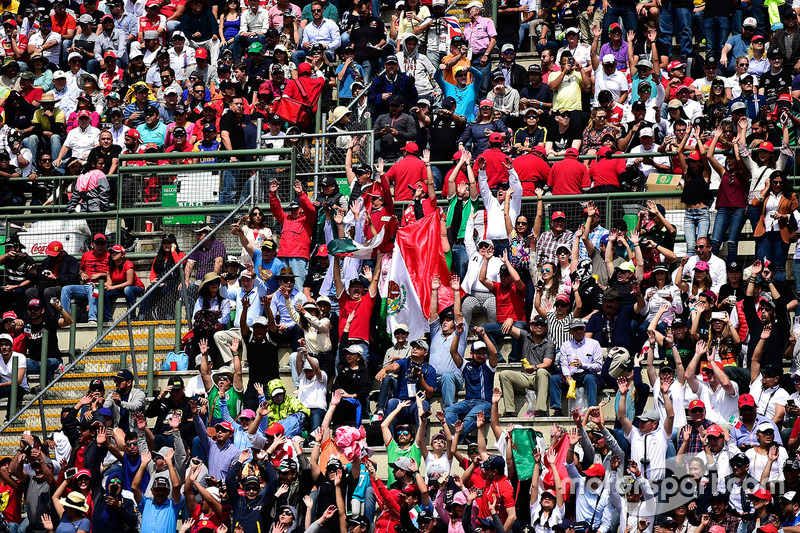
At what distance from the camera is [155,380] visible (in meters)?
21.4

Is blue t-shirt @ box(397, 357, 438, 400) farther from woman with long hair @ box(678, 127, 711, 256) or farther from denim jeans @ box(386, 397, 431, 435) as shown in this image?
woman with long hair @ box(678, 127, 711, 256)

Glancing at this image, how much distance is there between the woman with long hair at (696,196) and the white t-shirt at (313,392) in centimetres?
542

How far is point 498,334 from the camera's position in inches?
819

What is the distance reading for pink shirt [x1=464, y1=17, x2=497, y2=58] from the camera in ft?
87.1

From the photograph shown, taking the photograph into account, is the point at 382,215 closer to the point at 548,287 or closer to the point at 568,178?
the point at 548,287

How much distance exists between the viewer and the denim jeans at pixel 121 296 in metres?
22.7

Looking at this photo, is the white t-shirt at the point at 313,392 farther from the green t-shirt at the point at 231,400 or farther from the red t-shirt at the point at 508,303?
the red t-shirt at the point at 508,303

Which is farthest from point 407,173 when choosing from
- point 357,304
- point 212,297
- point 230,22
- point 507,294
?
point 230,22

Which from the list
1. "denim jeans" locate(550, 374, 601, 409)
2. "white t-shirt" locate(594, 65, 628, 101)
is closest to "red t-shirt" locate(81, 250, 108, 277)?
"denim jeans" locate(550, 374, 601, 409)

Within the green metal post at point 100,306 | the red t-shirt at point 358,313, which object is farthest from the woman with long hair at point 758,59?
the green metal post at point 100,306

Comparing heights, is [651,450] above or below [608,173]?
below

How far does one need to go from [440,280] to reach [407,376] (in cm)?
201

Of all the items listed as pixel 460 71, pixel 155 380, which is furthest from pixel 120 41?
pixel 155 380

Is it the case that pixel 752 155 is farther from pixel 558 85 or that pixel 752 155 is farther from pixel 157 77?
pixel 157 77
